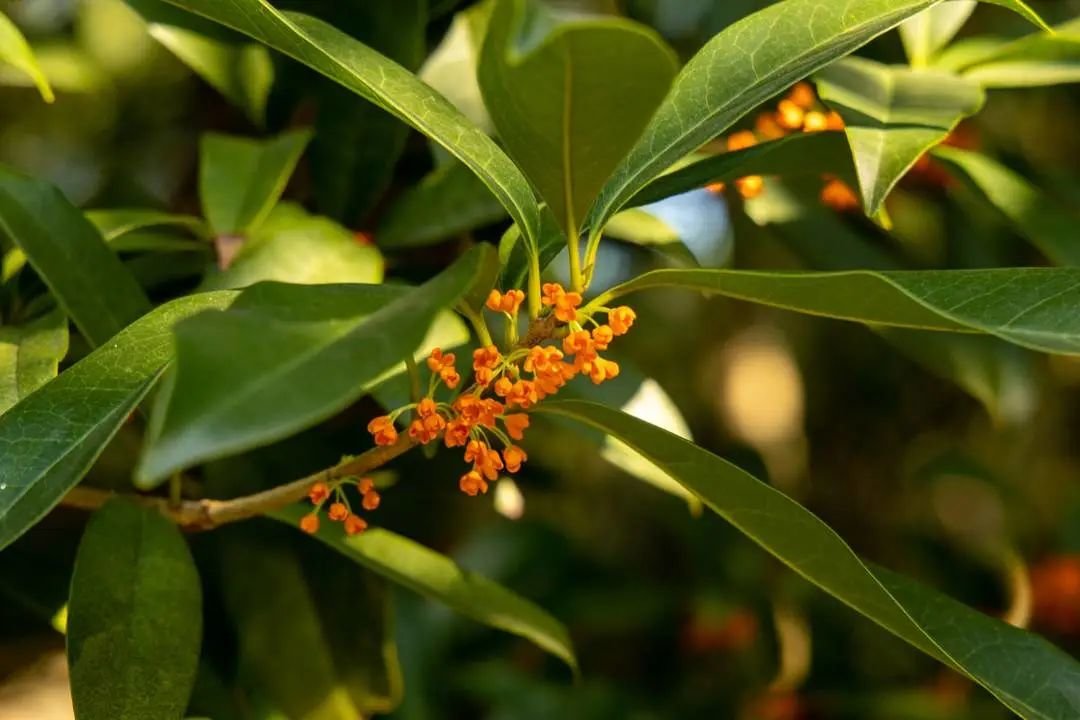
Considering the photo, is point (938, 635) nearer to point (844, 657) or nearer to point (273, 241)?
point (273, 241)

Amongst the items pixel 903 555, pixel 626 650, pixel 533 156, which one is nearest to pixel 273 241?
pixel 533 156

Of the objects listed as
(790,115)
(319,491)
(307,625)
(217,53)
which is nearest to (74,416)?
(319,491)

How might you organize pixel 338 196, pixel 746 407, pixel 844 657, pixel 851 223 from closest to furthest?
pixel 338 196
pixel 851 223
pixel 844 657
pixel 746 407

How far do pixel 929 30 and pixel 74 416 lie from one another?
28.3 inches

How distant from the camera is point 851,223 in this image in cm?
110

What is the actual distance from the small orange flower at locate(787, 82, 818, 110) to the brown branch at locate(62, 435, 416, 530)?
1.53 feet

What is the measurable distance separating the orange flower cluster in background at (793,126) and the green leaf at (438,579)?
341 mm

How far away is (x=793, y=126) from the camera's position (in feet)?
3.05

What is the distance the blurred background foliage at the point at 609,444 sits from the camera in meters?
0.88

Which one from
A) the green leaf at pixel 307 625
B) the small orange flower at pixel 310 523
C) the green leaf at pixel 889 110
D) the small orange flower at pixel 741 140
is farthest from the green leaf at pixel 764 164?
the green leaf at pixel 307 625

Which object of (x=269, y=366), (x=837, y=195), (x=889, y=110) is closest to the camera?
(x=269, y=366)

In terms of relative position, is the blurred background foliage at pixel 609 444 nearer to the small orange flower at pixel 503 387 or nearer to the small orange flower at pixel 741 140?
the small orange flower at pixel 741 140

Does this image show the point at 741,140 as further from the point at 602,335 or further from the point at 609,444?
the point at 602,335

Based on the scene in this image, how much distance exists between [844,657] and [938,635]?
2.97 ft
